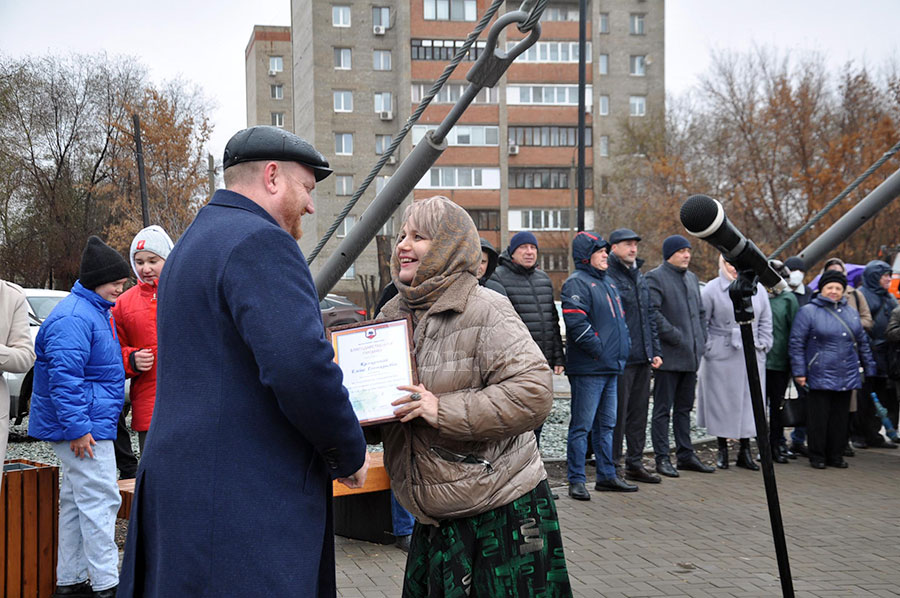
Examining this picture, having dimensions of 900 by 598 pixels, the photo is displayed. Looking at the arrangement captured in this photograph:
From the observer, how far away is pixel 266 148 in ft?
9.14

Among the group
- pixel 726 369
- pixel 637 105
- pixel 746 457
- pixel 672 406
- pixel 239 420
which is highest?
pixel 637 105

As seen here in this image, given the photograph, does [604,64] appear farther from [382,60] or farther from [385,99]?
[385,99]

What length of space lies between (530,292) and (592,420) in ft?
4.36

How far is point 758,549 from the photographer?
6.59 metres

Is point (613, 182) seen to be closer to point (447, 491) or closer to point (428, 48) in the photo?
point (428, 48)

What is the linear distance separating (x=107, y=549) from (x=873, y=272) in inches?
377

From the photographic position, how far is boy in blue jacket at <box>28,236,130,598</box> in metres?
5.06

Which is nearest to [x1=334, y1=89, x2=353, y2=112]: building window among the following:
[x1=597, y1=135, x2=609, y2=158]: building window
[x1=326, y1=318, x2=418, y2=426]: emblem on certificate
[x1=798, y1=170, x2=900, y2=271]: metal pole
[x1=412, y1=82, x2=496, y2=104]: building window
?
[x1=412, y1=82, x2=496, y2=104]: building window

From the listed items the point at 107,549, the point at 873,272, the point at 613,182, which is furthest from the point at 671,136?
the point at 107,549

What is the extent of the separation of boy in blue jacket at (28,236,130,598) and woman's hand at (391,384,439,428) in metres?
2.58

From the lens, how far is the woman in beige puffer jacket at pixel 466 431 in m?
3.29

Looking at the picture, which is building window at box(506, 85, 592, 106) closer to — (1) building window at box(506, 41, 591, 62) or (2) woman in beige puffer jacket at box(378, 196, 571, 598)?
(1) building window at box(506, 41, 591, 62)

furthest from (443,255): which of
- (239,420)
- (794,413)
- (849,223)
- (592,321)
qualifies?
(794,413)

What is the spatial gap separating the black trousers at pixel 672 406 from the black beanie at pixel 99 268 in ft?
18.7
